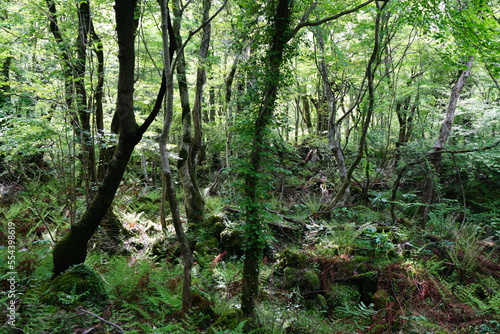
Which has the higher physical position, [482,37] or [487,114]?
[482,37]

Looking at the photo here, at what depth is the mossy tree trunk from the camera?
314 cm

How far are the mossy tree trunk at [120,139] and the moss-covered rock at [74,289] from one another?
0.26 m

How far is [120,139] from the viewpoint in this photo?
11.3 ft

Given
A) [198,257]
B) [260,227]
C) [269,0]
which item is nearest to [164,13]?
[269,0]

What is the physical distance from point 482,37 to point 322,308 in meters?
5.27

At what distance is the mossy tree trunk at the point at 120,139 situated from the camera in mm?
3139

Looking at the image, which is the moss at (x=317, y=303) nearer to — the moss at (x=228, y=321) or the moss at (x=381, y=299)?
the moss at (x=381, y=299)

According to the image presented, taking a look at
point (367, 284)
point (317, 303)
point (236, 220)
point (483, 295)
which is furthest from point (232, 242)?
point (483, 295)

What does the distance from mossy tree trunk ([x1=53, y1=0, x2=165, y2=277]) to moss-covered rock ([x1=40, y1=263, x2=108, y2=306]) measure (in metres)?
0.26

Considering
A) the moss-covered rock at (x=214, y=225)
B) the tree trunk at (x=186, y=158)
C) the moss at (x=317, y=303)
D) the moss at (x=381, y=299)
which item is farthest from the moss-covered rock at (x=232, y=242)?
the moss at (x=381, y=299)

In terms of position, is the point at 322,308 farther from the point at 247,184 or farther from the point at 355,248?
the point at 247,184

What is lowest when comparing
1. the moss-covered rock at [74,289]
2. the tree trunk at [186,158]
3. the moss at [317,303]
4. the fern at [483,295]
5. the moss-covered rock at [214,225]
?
the moss at [317,303]

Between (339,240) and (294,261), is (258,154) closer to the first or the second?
(294,261)

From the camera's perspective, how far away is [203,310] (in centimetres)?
366
